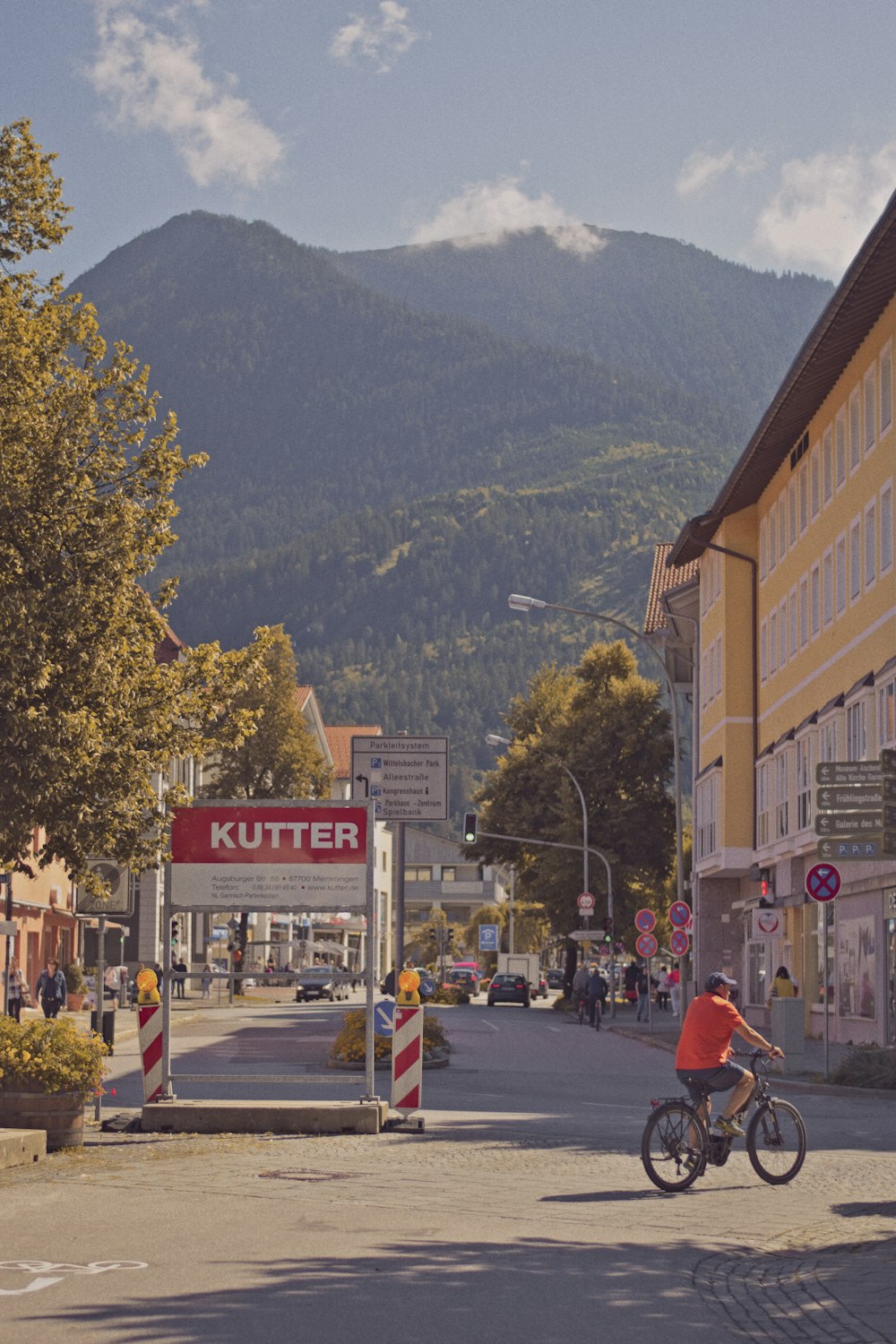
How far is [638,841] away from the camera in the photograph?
7531cm

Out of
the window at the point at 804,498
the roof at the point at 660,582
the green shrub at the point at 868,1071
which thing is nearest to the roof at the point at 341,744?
the roof at the point at 660,582

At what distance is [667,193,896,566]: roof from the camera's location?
32406 millimetres

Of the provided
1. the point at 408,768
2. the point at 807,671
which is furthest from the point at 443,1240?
the point at 807,671

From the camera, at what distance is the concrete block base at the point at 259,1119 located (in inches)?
704

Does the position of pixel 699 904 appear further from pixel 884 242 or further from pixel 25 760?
pixel 25 760

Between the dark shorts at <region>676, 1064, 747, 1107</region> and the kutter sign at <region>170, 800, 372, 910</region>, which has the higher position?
the kutter sign at <region>170, 800, 372, 910</region>

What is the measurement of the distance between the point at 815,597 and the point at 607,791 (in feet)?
109

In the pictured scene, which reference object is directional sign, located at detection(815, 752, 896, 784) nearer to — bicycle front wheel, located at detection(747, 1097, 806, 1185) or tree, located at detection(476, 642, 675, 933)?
bicycle front wheel, located at detection(747, 1097, 806, 1185)

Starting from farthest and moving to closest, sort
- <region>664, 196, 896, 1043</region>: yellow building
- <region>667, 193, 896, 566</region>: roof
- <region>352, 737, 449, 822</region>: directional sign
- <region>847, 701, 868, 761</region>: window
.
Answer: <region>847, 701, 868, 761</region>: window → <region>664, 196, 896, 1043</region>: yellow building → <region>352, 737, 449, 822</region>: directional sign → <region>667, 193, 896, 566</region>: roof

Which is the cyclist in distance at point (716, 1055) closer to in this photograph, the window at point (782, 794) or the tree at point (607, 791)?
the window at point (782, 794)

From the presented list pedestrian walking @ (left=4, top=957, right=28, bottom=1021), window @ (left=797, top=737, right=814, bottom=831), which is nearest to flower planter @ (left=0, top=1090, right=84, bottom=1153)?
A: pedestrian walking @ (left=4, top=957, right=28, bottom=1021)

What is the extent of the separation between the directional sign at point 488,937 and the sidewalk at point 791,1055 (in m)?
31.3

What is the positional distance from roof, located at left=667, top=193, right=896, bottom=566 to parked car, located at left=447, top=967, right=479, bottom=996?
43451 millimetres

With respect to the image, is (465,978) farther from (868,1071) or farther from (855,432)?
(868,1071)
